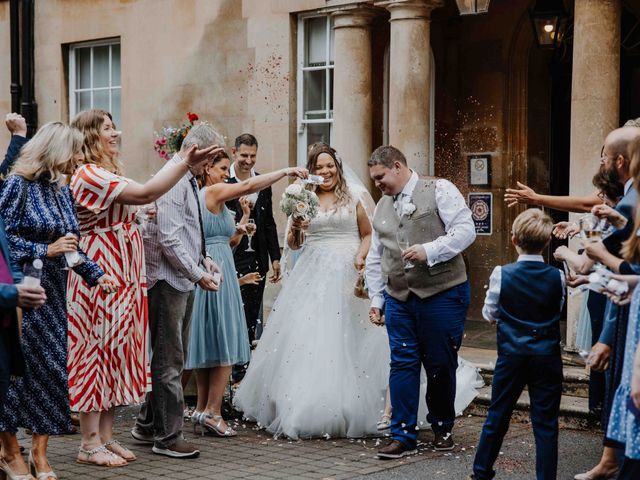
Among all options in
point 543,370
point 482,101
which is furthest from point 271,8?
point 543,370

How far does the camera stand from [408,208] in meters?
7.25

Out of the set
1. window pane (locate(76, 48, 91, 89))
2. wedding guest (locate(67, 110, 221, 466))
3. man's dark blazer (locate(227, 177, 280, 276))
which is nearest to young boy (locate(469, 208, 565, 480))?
wedding guest (locate(67, 110, 221, 466))

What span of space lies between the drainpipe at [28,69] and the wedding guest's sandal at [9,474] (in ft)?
31.4

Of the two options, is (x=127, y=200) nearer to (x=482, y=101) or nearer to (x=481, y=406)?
(x=481, y=406)

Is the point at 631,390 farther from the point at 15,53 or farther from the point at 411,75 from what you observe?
the point at 15,53

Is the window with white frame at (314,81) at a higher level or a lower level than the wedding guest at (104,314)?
higher

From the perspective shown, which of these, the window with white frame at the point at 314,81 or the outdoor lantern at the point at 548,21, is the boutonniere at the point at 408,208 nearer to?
the outdoor lantern at the point at 548,21

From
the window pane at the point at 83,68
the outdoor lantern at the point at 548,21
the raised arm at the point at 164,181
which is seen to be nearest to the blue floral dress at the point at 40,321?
the raised arm at the point at 164,181

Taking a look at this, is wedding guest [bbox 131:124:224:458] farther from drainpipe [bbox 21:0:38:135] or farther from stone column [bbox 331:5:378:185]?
drainpipe [bbox 21:0:38:135]

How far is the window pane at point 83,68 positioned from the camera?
1505 cm

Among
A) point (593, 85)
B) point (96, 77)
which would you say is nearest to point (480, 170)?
point (593, 85)

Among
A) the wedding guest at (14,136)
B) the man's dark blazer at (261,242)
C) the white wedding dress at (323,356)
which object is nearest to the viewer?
the white wedding dress at (323,356)

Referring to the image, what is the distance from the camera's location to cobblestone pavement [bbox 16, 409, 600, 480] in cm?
664

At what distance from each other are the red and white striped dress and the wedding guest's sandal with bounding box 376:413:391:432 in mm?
1765
